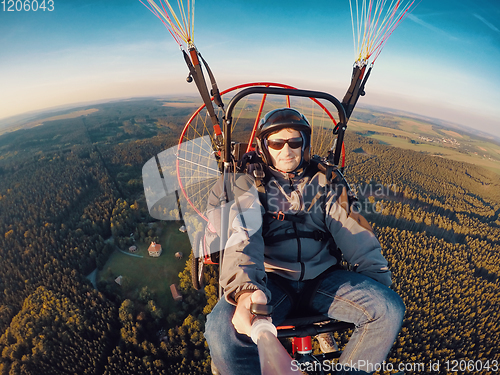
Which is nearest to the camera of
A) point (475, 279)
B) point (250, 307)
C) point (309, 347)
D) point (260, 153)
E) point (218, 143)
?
point (250, 307)

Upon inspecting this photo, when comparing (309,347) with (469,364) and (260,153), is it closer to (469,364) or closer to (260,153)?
(260,153)

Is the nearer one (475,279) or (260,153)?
(260,153)

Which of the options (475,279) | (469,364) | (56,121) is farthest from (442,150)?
(56,121)

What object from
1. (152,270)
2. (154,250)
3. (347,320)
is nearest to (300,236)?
(347,320)

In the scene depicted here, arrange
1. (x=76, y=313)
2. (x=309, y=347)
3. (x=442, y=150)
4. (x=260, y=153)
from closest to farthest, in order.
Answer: (x=309, y=347), (x=260, y=153), (x=76, y=313), (x=442, y=150)

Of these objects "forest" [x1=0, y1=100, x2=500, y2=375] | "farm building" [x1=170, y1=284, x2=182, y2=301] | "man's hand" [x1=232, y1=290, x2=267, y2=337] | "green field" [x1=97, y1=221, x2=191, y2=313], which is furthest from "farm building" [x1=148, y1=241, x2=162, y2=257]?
"man's hand" [x1=232, y1=290, x2=267, y2=337]

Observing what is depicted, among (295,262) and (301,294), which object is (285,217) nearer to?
(295,262)
